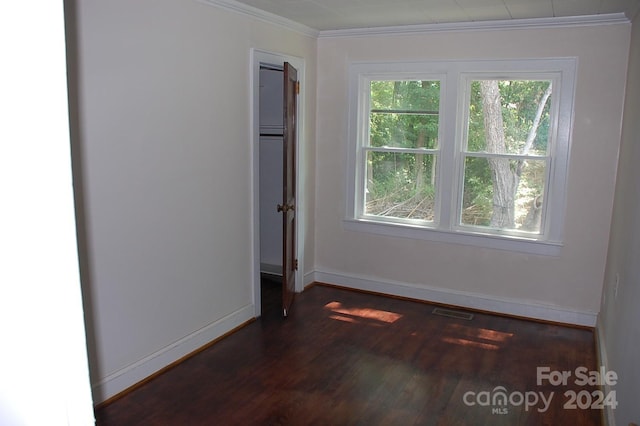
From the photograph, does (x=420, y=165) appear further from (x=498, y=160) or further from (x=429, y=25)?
(x=429, y=25)

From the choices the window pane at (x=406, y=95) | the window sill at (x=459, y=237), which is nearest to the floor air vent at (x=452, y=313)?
the window sill at (x=459, y=237)

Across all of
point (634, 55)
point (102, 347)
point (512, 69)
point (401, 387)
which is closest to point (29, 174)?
point (102, 347)

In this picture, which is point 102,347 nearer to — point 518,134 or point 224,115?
point 224,115

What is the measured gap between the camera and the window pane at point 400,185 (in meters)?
4.68

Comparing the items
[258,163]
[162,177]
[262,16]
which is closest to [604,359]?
[258,163]

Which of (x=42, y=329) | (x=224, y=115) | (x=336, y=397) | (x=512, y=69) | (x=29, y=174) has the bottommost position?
(x=336, y=397)

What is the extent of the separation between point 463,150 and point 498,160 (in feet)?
1.01

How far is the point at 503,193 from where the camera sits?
4.38 meters

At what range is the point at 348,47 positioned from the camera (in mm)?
4746

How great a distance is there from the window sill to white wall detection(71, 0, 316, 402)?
1325 mm

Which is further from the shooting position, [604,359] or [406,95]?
[406,95]

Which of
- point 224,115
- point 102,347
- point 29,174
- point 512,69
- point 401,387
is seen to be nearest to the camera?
point 29,174

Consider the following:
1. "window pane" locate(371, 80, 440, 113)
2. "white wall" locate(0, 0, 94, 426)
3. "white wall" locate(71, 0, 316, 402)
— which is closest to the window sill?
"window pane" locate(371, 80, 440, 113)

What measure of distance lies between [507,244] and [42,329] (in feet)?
13.6
